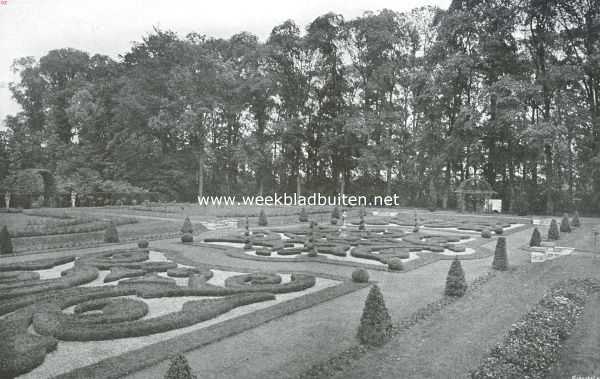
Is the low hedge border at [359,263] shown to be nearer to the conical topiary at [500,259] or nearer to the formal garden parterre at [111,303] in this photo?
the conical topiary at [500,259]

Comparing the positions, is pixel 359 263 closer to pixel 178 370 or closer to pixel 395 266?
pixel 395 266

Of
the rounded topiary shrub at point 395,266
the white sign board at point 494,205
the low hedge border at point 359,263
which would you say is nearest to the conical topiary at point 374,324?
the rounded topiary shrub at point 395,266

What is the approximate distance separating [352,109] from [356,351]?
38.5 metres

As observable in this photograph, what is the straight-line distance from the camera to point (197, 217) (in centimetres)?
2786

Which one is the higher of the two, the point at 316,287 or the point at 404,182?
the point at 404,182

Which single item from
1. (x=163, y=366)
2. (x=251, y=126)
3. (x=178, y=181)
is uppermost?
(x=251, y=126)

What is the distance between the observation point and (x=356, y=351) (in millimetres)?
6844

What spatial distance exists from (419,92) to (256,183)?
20877 millimetres

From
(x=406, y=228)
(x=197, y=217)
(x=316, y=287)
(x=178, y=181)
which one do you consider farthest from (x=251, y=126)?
(x=316, y=287)

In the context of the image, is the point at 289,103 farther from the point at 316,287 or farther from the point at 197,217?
the point at 316,287

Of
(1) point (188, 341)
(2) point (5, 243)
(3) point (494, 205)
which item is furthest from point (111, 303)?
(3) point (494, 205)

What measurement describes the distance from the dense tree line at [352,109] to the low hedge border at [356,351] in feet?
84.5

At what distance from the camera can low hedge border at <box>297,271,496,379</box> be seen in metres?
6.00

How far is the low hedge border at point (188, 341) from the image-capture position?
6047 millimetres
